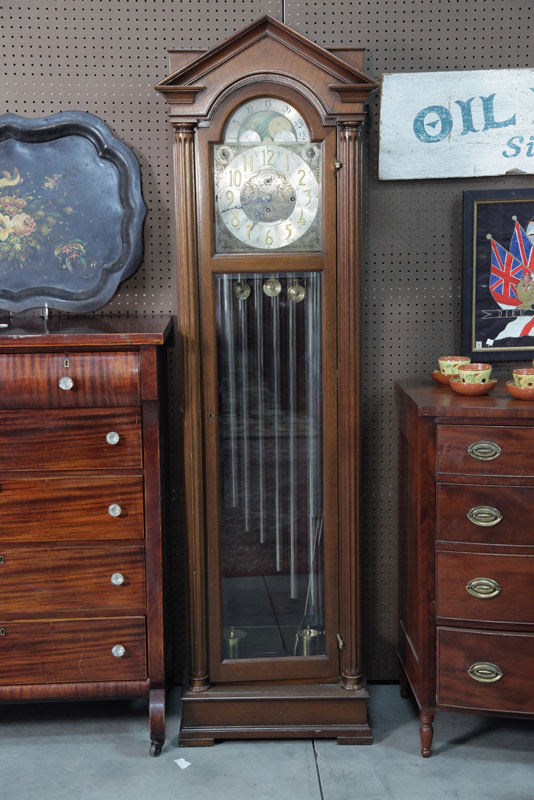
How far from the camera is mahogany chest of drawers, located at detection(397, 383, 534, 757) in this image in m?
2.63

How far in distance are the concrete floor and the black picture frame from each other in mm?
1485

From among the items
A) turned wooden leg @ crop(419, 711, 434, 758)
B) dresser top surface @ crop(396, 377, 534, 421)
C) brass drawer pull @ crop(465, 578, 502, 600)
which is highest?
dresser top surface @ crop(396, 377, 534, 421)

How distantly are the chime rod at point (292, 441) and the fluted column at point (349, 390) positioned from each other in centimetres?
15

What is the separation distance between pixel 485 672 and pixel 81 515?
1375 millimetres

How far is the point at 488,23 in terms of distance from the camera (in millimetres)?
3033

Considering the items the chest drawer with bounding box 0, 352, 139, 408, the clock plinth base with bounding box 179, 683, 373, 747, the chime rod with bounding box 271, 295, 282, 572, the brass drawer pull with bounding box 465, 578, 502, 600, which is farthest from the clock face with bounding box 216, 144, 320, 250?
the clock plinth base with bounding box 179, 683, 373, 747

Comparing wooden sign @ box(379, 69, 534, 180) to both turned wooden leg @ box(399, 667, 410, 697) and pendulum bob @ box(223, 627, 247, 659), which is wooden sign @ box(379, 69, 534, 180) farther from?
turned wooden leg @ box(399, 667, 410, 697)

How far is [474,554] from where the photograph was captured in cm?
269

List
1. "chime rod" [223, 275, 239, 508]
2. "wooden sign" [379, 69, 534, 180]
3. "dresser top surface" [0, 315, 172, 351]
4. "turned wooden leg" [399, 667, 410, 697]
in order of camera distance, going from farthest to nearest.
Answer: "turned wooden leg" [399, 667, 410, 697], "wooden sign" [379, 69, 534, 180], "chime rod" [223, 275, 239, 508], "dresser top surface" [0, 315, 172, 351]

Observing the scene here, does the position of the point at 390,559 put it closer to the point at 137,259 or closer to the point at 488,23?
the point at 137,259

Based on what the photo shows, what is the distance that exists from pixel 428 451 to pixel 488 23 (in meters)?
1.56

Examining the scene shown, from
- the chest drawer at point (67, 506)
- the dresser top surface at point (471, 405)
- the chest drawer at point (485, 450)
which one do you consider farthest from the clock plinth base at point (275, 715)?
the dresser top surface at point (471, 405)

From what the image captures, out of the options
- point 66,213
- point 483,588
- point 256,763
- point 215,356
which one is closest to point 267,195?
point 215,356

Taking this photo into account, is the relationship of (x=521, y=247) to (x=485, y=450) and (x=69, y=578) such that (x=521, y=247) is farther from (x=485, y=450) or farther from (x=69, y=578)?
(x=69, y=578)
